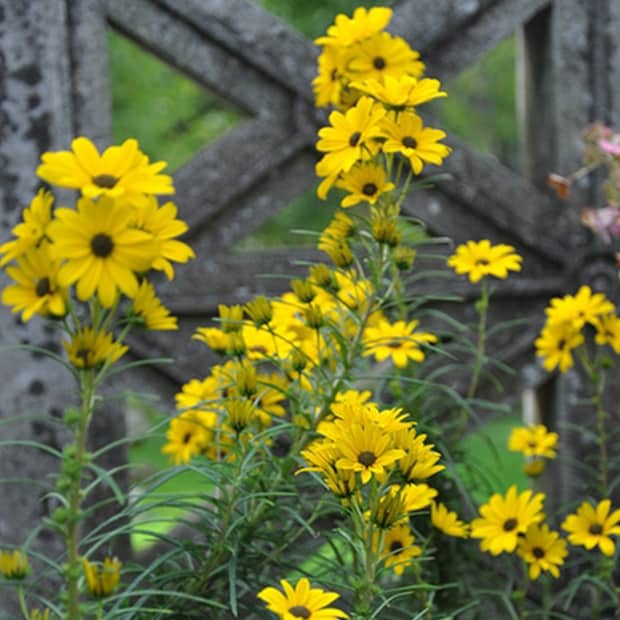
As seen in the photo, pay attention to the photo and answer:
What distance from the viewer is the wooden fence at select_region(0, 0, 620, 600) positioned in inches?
95.3

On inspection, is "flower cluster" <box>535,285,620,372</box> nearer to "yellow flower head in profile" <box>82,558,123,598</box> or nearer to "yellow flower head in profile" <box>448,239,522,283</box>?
"yellow flower head in profile" <box>448,239,522,283</box>

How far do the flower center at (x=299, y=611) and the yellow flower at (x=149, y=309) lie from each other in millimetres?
389

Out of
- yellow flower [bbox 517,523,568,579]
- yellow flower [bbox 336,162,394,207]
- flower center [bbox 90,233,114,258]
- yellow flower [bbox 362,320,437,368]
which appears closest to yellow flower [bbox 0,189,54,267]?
flower center [bbox 90,233,114,258]

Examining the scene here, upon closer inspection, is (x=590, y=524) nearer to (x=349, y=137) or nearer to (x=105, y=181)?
(x=349, y=137)

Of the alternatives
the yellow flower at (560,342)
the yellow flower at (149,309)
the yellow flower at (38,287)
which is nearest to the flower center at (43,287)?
the yellow flower at (38,287)

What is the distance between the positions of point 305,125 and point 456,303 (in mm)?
578

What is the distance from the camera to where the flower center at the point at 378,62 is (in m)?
1.81

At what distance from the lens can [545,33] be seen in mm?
2832

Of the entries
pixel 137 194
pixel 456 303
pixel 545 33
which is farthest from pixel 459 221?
pixel 137 194

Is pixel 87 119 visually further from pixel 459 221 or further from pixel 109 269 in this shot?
pixel 109 269

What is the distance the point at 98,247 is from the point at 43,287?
132 mm

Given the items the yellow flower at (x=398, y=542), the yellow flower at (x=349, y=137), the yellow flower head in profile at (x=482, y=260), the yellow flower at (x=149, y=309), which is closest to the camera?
the yellow flower at (x=149, y=309)

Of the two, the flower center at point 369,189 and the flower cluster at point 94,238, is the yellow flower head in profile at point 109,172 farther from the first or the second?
the flower center at point 369,189

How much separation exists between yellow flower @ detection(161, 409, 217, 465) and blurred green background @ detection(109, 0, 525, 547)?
2.15 feet
